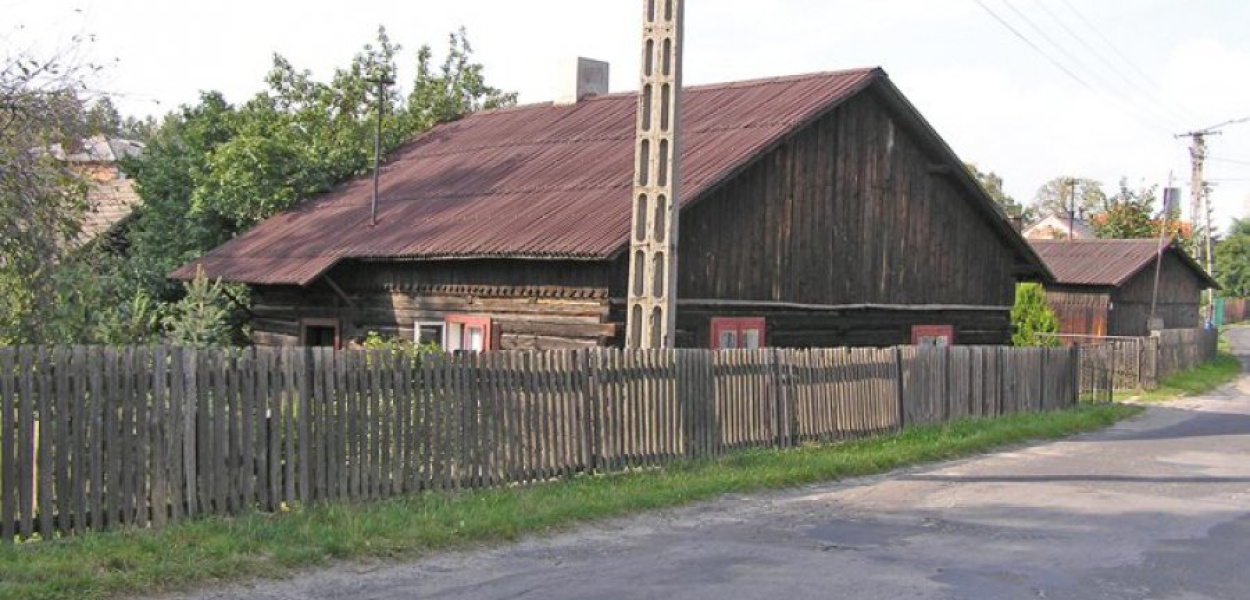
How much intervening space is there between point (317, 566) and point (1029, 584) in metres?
4.82

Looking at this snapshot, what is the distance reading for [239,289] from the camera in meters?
24.8

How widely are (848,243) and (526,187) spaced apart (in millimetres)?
5897

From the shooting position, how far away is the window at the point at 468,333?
1944 cm

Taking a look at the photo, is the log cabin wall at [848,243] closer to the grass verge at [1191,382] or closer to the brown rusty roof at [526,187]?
the brown rusty roof at [526,187]

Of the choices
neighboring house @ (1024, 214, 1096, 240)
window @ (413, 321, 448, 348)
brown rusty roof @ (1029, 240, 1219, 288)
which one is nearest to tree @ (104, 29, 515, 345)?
window @ (413, 321, 448, 348)

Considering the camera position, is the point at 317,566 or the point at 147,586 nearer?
the point at 147,586

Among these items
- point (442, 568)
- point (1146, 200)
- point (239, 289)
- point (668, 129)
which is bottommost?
point (442, 568)

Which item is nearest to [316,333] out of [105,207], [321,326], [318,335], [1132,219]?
[318,335]

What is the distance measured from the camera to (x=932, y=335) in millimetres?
25016

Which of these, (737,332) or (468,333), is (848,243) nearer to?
(737,332)

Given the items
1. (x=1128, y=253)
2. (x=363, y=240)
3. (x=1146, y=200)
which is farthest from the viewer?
(x=1146, y=200)

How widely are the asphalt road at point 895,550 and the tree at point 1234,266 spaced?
102080 mm

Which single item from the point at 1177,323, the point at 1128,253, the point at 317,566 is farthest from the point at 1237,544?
the point at 1177,323

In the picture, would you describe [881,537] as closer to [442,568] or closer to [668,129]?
[442,568]
